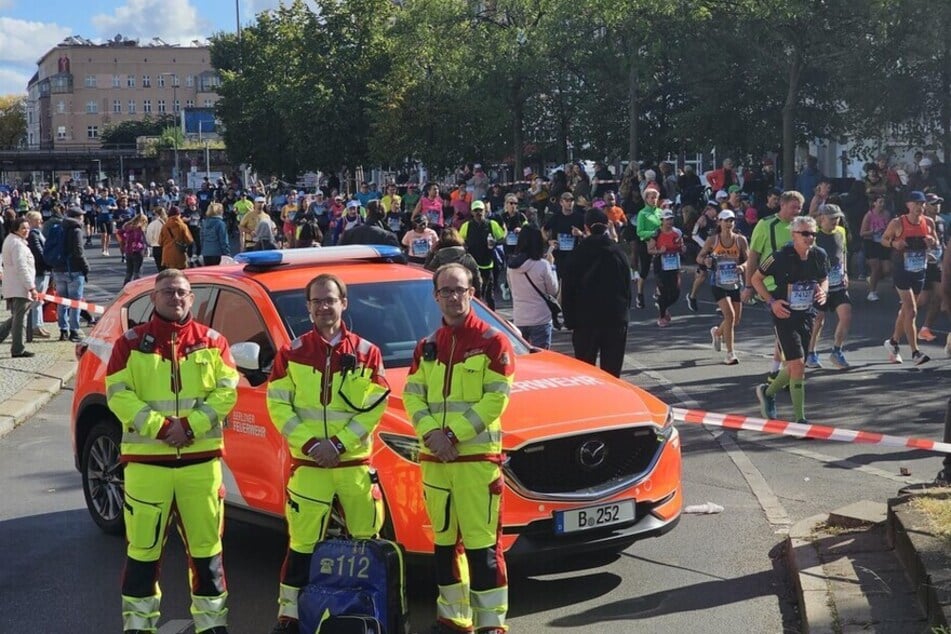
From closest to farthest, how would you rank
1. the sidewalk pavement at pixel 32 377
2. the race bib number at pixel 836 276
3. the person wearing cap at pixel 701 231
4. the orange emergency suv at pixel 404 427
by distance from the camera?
the orange emergency suv at pixel 404 427
the sidewalk pavement at pixel 32 377
the race bib number at pixel 836 276
the person wearing cap at pixel 701 231

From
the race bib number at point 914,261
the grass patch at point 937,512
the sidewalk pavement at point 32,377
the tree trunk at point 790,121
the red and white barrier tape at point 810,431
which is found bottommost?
the sidewalk pavement at point 32,377

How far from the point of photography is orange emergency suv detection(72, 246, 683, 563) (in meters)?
6.64

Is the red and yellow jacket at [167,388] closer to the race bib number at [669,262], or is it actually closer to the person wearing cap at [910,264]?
the person wearing cap at [910,264]

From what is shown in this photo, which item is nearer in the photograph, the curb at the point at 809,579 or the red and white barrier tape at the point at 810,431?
the curb at the point at 809,579

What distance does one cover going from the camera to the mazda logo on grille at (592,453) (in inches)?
269

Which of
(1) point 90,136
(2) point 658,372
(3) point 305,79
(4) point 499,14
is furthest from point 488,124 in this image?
(1) point 90,136

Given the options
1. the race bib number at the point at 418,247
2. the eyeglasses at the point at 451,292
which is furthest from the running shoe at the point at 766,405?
the race bib number at the point at 418,247

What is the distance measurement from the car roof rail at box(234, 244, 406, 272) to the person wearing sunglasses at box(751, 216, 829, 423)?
3957 mm

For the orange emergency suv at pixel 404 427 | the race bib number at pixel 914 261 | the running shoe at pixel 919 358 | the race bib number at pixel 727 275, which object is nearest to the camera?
the orange emergency suv at pixel 404 427

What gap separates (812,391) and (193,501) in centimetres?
846

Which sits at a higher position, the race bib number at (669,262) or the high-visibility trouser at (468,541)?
the race bib number at (669,262)

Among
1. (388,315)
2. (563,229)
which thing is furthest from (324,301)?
(563,229)

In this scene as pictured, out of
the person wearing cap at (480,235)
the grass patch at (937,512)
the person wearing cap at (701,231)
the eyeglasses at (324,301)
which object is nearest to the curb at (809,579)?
the grass patch at (937,512)

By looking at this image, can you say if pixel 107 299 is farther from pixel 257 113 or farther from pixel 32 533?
pixel 257 113
